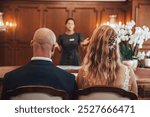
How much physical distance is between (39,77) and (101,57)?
0.44 m

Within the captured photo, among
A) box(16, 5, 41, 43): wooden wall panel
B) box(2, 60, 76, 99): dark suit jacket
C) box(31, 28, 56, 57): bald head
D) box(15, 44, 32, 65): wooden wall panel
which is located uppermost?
box(16, 5, 41, 43): wooden wall panel

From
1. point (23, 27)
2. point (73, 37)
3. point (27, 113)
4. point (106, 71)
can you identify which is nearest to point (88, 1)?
point (23, 27)

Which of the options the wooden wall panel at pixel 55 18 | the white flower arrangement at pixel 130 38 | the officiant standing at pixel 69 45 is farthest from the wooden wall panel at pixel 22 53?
the white flower arrangement at pixel 130 38

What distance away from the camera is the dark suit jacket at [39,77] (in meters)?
1.65

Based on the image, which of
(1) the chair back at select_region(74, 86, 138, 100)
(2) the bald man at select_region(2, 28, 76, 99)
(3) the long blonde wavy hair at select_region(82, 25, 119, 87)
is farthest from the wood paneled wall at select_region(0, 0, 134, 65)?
(1) the chair back at select_region(74, 86, 138, 100)

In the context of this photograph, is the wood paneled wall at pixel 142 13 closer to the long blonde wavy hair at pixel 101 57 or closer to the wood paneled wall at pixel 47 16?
the wood paneled wall at pixel 47 16

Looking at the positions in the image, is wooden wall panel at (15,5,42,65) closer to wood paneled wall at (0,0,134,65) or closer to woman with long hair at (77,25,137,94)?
wood paneled wall at (0,0,134,65)

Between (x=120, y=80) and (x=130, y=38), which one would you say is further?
(x=130, y=38)

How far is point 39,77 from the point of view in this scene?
1.65 m

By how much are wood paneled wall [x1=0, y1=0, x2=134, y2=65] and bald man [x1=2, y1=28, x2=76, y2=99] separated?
473 centimetres

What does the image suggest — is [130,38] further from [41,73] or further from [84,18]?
[84,18]

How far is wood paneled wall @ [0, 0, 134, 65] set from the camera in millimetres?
6473

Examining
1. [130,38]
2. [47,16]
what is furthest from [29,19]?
[130,38]

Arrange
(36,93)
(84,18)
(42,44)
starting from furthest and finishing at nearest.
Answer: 1. (84,18)
2. (42,44)
3. (36,93)
